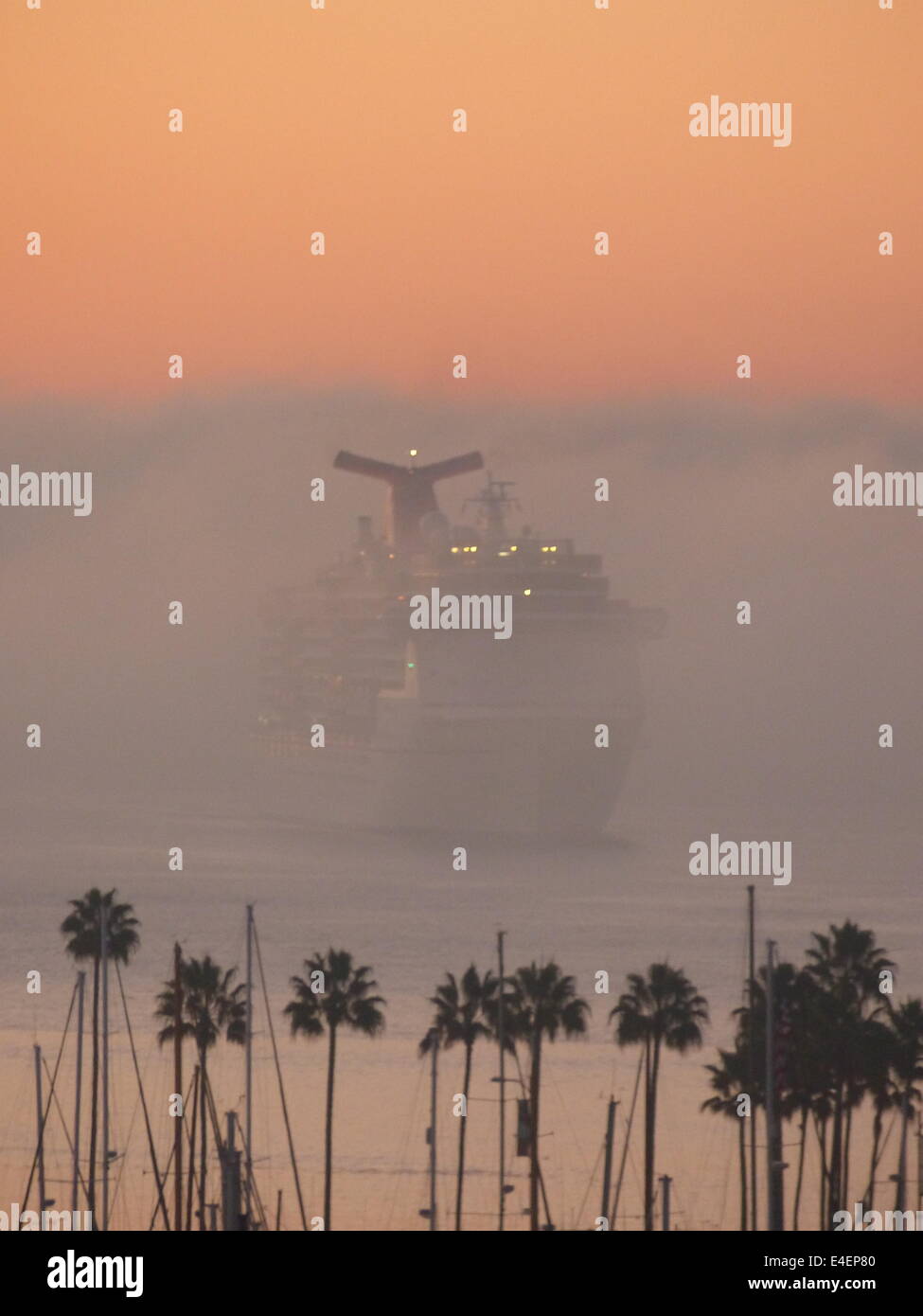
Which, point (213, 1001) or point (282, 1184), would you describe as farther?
point (282, 1184)

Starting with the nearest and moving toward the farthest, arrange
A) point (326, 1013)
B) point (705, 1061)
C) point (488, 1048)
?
point (326, 1013) → point (705, 1061) → point (488, 1048)

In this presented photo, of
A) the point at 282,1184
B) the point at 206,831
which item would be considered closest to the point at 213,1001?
the point at 282,1184

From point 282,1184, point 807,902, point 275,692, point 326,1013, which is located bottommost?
point 282,1184

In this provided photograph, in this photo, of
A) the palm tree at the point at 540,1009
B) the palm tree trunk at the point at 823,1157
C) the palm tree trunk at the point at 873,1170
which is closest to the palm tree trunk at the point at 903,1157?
the palm tree trunk at the point at 873,1170

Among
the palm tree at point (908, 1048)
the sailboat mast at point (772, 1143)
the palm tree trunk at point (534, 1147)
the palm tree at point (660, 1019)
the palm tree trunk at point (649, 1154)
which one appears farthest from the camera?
the palm tree at point (660, 1019)

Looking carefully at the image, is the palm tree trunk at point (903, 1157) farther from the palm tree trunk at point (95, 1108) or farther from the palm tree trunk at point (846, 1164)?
the palm tree trunk at point (95, 1108)

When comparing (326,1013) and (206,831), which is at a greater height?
(206,831)

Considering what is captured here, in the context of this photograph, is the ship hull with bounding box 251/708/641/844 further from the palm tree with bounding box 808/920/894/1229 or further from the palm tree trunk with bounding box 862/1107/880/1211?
the palm tree trunk with bounding box 862/1107/880/1211
